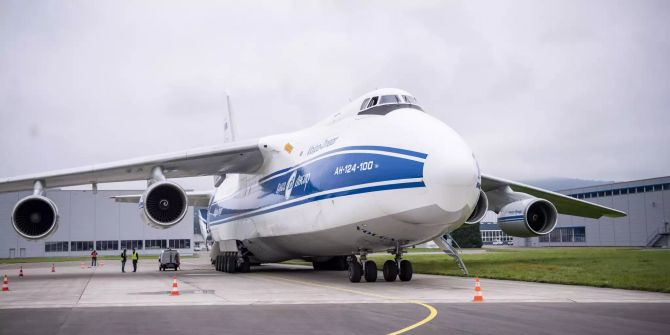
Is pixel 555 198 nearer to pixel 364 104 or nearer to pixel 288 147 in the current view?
pixel 288 147

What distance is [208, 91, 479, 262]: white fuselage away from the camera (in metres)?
13.3

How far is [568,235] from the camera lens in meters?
60.6

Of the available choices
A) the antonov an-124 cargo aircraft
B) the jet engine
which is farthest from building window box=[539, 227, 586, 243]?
the jet engine

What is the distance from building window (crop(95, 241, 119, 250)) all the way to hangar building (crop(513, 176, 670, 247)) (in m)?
40.1

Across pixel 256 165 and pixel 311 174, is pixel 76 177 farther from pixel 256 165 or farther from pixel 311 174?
pixel 311 174

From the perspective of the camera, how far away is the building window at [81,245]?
60469 millimetres

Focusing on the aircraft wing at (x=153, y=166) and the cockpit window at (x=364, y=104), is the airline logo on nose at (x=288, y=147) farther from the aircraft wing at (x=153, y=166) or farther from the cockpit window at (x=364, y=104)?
the cockpit window at (x=364, y=104)

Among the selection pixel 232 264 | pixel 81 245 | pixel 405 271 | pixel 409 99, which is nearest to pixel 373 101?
pixel 409 99

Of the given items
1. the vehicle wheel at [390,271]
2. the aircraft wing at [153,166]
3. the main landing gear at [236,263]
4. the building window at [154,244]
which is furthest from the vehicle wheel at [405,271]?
the building window at [154,244]

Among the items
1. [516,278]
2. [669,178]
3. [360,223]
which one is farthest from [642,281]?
[669,178]

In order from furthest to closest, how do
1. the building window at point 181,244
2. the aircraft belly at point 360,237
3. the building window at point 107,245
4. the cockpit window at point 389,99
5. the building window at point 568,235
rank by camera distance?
the building window at point 181,244 → the building window at point 107,245 → the building window at point 568,235 → the cockpit window at point 389,99 → the aircraft belly at point 360,237

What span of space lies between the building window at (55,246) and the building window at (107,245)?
2.91 meters

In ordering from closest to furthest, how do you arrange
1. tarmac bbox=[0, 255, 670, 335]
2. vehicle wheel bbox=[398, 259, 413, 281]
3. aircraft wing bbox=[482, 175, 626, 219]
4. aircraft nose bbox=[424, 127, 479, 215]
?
tarmac bbox=[0, 255, 670, 335], aircraft nose bbox=[424, 127, 479, 215], vehicle wheel bbox=[398, 259, 413, 281], aircraft wing bbox=[482, 175, 626, 219]

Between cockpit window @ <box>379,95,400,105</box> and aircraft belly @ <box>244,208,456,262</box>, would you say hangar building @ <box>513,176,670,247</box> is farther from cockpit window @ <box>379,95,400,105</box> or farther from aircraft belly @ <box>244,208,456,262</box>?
cockpit window @ <box>379,95,400,105</box>
